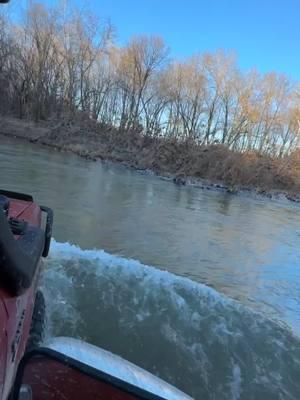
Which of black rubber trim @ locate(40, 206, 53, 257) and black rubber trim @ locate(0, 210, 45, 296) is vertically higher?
black rubber trim @ locate(0, 210, 45, 296)

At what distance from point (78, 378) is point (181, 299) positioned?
3.78m

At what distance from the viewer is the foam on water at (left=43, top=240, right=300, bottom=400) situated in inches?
170

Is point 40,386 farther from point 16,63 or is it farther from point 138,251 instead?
point 16,63

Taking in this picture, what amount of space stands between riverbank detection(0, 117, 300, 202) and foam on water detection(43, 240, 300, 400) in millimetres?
20108

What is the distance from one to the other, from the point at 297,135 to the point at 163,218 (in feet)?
132

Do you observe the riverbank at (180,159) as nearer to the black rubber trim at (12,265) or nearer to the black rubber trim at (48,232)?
the black rubber trim at (48,232)

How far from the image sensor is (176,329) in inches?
198

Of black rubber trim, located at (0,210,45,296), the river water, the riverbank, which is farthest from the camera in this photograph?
the riverbank

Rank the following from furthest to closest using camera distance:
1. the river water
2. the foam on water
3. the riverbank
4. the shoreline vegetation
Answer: the shoreline vegetation → the riverbank → the river water → the foam on water

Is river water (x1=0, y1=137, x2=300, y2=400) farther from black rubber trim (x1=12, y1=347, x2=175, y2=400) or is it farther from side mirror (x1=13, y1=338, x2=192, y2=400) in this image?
black rubber trim (x1=12, y1=347, x2=175, y2=400)

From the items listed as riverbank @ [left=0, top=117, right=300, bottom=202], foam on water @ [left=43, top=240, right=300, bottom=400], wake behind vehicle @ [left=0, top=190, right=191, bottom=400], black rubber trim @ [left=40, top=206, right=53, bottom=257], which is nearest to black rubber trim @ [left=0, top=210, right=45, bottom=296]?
wake behind vehicle @ [left=0, top=190, right=191, bottom=400]

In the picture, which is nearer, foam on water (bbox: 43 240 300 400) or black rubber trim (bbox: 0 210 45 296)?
black rubber trim (bbox: 0 210 45 296)

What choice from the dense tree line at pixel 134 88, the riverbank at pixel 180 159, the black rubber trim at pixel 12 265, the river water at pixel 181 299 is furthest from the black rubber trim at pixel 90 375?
the dense tree line at pixel 134 88

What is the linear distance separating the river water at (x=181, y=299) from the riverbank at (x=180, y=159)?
1592cm
